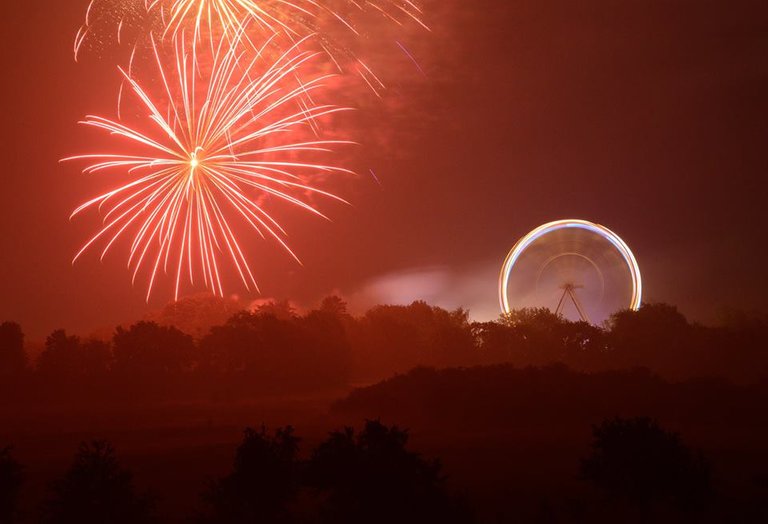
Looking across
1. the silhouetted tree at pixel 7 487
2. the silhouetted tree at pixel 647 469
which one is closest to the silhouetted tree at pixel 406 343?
the silhouetted tree at pixel 647 469

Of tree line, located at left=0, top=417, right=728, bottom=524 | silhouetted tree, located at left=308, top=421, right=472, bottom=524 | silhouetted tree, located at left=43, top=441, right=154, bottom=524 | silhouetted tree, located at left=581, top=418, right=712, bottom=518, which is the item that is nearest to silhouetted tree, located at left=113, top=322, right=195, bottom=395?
tree line, located at left=0, top=417, right=728, bottom=524

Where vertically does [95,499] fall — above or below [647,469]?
below

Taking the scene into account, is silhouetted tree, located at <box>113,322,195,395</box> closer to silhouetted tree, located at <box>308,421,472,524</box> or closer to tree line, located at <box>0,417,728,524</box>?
tree line, located at <box>0,417,728,524</box>

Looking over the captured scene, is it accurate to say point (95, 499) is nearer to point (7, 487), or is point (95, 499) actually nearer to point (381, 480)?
point (7, 487)

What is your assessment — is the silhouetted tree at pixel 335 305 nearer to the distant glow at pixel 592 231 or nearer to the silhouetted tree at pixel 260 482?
the distant glow at pixel 592 231

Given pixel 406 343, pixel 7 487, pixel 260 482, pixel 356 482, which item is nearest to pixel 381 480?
pixel 356 482

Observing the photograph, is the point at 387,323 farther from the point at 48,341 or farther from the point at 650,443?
A: the point at 650,443
